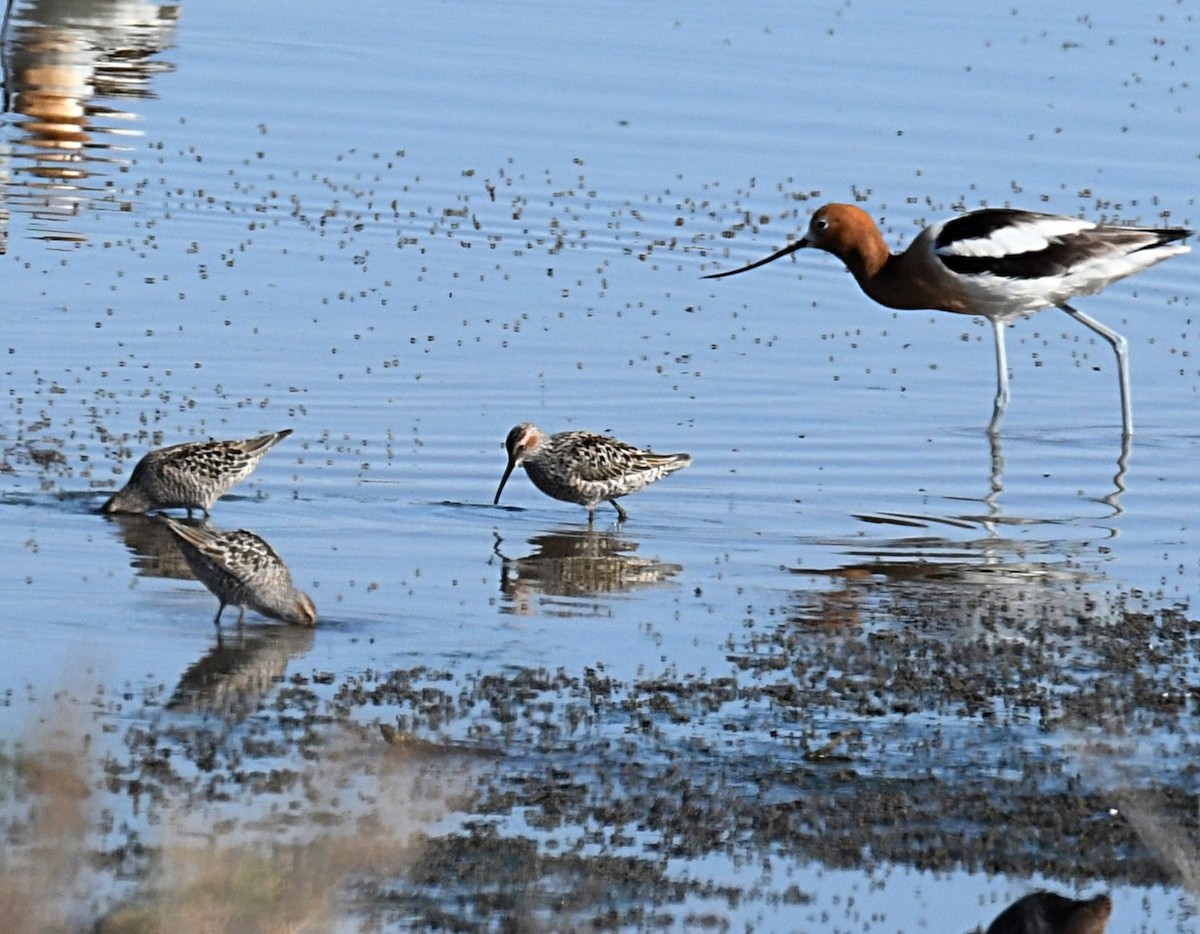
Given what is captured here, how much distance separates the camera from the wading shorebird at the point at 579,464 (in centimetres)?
1331

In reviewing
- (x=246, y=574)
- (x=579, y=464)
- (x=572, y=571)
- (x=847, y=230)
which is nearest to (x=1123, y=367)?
(x=847, y=230)

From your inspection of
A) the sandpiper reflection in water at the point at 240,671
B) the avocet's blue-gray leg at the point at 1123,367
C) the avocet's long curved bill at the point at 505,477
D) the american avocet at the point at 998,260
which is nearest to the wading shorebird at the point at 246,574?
the sandpiper reflection in water at the point at 240,671

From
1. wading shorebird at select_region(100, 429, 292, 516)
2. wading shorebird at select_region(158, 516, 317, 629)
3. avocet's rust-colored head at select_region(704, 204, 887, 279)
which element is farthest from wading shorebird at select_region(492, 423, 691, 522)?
avocet's rust-colored head at select_region(704, 204, 887, 279)

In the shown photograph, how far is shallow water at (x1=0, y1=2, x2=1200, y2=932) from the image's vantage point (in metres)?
10.3

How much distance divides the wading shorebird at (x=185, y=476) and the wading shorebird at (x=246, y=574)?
5.83 feet

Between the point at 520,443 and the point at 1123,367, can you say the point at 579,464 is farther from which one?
the point at 1123,367

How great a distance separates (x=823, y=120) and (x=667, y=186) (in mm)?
3520

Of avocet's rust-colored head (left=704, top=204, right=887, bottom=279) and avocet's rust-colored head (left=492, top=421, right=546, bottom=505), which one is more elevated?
avocet's rust-colored head (left=704, top=204, right=887, bottom=279)

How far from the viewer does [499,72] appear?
27625 mm

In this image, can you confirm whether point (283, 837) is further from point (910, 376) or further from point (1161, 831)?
point (910, 376)

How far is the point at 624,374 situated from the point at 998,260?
2675 mm

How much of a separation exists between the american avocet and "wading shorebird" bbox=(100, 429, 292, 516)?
5.42 meters

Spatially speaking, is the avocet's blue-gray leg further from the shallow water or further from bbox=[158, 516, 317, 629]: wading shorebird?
bbox=[158, 516, 317, 629]: wading shorebird

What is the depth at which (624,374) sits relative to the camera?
17.0 metres
